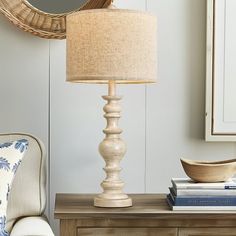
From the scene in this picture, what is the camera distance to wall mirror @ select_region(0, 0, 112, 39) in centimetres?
239

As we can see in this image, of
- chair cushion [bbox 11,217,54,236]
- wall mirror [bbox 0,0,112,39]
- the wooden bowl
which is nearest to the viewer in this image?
chair cushion [bbox 11,217,54,236]

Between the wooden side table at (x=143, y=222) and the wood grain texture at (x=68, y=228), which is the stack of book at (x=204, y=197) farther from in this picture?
the wood grain texture at (x=68, y=228)

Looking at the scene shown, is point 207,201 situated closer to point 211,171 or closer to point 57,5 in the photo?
point 211,171

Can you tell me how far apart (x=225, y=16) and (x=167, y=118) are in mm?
501

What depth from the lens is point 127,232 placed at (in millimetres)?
1982

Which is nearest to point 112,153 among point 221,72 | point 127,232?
point 127,232

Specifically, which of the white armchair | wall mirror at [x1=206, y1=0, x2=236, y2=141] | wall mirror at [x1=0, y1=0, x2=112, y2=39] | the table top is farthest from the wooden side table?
wall mirror at [x1=0, y1=0, x2=112, y2=39]

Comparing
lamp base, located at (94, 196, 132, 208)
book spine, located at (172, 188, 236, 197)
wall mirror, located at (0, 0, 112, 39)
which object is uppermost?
wall mirror, located at (0, 0, 112, 39)

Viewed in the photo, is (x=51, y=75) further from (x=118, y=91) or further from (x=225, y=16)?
(x=225, y=16)

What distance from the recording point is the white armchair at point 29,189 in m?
2.12

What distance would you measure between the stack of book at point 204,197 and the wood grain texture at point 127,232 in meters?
0.09

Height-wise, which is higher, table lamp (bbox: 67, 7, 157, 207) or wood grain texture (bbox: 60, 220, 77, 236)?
table lamp (bbox: 67, 7, 157, 207)

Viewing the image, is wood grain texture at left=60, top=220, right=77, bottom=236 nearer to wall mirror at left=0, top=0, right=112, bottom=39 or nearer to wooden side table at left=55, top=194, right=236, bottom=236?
wooden side table at left=55, top=194, right=236, bottom=236

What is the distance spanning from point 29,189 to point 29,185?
15 mm
